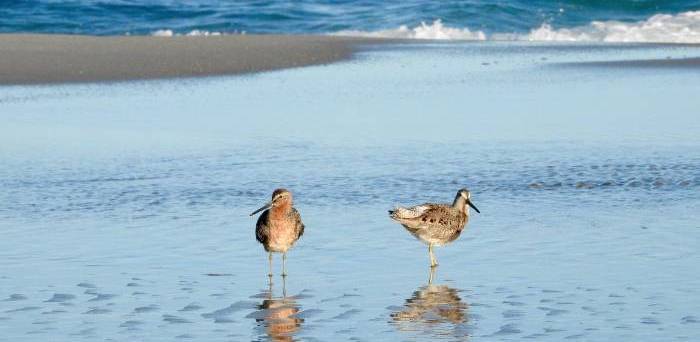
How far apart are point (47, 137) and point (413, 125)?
12.4 ft

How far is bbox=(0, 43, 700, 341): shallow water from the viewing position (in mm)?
7262

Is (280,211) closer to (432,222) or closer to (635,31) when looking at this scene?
(432,222)

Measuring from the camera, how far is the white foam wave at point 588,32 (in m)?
30.2

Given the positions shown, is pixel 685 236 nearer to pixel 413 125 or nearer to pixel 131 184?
pixel 131 184

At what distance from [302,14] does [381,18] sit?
8.14 ft

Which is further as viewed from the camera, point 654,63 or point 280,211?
point 654,63

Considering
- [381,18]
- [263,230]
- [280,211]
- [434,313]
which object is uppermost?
[381,18]

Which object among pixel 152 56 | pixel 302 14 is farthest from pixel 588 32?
pixel 152 56

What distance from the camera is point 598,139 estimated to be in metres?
13.9

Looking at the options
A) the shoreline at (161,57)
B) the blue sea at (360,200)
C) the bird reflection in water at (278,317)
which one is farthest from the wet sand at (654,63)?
the bird reflection in water at (278,317)

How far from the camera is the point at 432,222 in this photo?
8.66 metres

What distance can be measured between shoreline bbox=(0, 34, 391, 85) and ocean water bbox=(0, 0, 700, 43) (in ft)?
16.4

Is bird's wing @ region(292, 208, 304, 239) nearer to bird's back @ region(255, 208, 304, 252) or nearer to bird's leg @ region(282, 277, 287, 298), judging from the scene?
bird's back @ region(255, 208, 304, 252)

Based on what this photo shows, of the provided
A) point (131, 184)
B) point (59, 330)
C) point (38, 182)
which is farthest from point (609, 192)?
point (59, 330)
